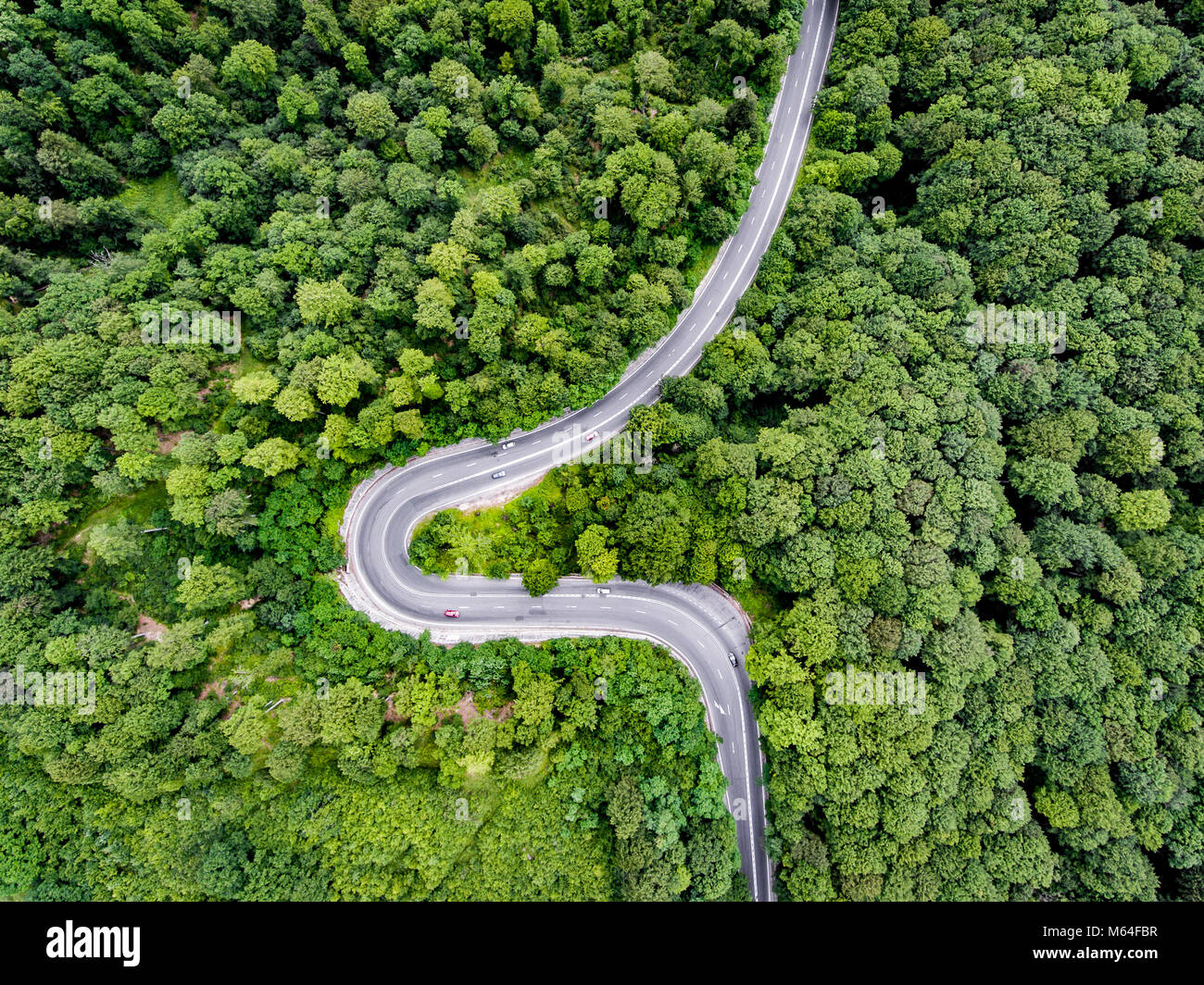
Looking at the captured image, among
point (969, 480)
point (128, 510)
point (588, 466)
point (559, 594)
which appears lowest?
point (559, 594)

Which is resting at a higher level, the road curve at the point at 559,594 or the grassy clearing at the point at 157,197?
the grassy clearing at the point at 157,197

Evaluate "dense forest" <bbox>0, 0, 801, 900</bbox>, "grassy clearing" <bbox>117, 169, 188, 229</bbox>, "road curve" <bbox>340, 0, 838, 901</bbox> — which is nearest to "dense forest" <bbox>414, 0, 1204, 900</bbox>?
"road curve" <bbox>340, 0, 838, 901</bbox>

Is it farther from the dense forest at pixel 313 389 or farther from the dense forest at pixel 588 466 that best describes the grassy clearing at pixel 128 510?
the dense forest at pixel 588 466

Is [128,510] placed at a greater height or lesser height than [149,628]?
greater

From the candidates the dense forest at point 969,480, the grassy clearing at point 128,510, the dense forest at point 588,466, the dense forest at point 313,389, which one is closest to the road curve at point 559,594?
the dense forest at point 588,466

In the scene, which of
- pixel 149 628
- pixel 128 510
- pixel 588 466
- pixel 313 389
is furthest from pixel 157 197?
pixel 588 466

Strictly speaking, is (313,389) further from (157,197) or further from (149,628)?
(157,197)
